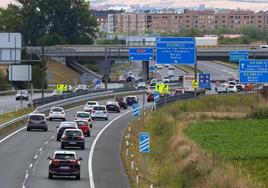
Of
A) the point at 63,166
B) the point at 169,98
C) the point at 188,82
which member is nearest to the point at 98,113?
the point at 169,98

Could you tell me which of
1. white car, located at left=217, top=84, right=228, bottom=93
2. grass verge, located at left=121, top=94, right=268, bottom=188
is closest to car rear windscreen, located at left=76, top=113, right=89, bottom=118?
grass verge, located at left=121, top=94, right=268, bottom=188

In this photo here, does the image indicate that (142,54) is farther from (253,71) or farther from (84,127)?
(84,127)

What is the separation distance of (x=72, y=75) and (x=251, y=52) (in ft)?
133

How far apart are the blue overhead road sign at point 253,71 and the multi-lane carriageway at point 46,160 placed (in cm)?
1632

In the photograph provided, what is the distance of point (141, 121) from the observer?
86.1 meters

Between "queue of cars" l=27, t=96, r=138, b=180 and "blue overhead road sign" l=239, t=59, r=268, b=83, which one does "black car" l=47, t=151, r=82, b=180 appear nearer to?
"queue of cars" l=27, t=96, r=138, b=180

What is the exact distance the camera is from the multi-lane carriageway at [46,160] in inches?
1726

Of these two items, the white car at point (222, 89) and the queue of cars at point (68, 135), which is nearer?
the queue of cars at point (68, 135)

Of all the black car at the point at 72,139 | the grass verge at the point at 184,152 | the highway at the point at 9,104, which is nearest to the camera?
the grass verge at the point at 184,152

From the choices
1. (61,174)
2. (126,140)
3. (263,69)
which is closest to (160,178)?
(61,174)

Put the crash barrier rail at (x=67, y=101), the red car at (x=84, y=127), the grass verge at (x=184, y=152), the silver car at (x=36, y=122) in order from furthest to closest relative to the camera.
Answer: the crash barrier rail at (x=67, y=101)
the silver car at (x=36, y=122)
the red car at (x=84, y=127)
the grass verge at (x=184, y=152)

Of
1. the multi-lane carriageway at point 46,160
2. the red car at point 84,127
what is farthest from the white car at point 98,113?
the red car at point 84,127

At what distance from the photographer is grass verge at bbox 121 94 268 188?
44.0m

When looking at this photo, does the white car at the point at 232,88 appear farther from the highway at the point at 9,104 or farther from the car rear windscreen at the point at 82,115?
the car rear windscreen at the point at 82,115
